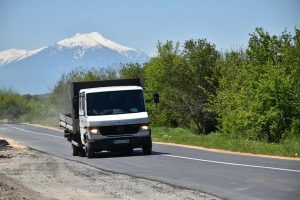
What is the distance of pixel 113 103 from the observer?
23.2 m

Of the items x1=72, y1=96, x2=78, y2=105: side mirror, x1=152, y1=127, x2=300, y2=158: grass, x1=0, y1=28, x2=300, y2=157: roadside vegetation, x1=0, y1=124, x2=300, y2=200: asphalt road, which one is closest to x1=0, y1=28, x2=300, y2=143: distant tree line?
x1=0, y1=28, x2=300, y2=157: roadside vegetation

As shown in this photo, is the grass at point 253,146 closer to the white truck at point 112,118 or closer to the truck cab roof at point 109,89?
the white truck at point 112,118

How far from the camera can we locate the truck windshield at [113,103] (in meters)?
23.1

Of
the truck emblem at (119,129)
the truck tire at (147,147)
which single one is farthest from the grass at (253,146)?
the truck emblem at (119,129)

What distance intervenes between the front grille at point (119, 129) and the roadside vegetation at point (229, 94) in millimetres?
4582

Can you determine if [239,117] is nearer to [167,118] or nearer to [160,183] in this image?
[167,118]

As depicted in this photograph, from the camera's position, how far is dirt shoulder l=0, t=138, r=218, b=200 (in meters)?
12.4

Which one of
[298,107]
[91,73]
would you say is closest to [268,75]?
[298,107]

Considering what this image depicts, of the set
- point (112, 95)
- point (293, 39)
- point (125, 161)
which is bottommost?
point (125, 161)

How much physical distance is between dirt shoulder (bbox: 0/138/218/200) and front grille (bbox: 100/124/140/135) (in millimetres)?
3147

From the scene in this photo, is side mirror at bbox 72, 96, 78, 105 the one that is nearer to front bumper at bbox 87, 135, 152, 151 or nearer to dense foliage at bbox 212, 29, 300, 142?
front bumper at bbox 87, 135, 152, 151

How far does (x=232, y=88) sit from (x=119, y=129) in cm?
2369

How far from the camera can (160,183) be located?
14.2m

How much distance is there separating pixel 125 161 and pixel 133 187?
754 cm
